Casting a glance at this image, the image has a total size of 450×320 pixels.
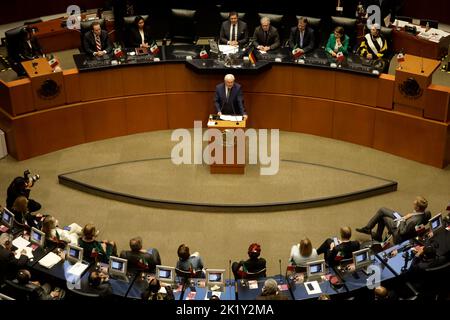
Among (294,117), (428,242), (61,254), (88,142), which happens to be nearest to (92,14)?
(88,142)

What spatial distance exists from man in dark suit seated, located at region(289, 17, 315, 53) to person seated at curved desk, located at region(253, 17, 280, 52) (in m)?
0.29

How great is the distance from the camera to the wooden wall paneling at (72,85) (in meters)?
12.1

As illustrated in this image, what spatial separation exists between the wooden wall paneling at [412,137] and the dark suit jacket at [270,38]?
221cm

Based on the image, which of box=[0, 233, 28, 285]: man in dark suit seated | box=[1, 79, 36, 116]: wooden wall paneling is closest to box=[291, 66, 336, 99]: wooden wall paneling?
box=[1, 79, 36, 116]: wooden wall paneling

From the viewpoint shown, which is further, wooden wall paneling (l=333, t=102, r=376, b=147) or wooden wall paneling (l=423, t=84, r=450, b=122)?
wooden wall paneling (l=333, t=102, r=376, b=147)

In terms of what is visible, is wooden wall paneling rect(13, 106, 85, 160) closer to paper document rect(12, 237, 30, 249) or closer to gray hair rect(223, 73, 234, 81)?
gray hair rect(223, 73, 234, 81)

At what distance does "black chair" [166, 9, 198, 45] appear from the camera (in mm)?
14023

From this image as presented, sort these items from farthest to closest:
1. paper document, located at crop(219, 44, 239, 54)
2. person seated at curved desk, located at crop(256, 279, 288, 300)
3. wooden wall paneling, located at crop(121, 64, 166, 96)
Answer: paper document, located at crop(219, 44, 239, 54) < wooden wall paneling, located at crop(121, 64, 166, 96) < person seated at curved desk, located at crop(256, 279, 288, 300)

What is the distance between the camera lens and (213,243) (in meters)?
10.1

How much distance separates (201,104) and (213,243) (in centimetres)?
336

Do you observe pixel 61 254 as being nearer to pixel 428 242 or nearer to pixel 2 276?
pixel 2 276

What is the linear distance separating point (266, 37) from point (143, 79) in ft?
7.45

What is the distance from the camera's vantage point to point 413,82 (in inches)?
449

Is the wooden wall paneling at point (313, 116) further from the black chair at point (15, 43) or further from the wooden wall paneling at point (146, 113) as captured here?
the black chair at point (15, 43)
